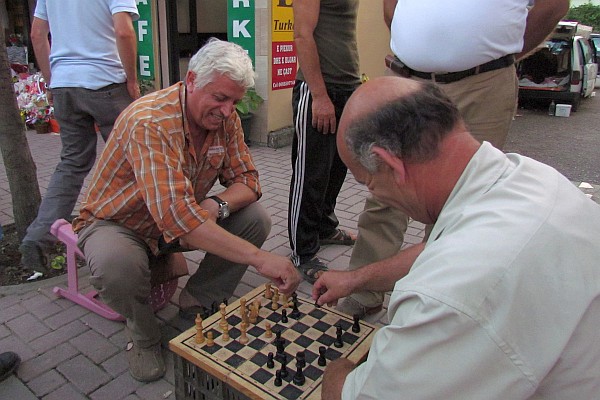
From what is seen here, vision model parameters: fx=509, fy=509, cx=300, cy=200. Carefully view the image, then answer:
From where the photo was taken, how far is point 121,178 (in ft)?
7.78

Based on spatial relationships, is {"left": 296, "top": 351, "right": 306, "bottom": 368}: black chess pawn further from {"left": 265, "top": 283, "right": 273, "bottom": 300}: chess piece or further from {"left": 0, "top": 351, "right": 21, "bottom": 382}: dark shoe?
{"left": 0, "top": 351, "right": 21, "bottom": 382}: dark shoe

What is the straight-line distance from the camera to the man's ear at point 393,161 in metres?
1.27

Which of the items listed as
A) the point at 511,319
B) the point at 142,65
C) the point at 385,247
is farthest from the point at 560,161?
the point at 511,319

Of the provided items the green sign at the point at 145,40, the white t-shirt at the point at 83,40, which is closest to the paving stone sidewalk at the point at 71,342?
the white t-shirt at the point at 83,40

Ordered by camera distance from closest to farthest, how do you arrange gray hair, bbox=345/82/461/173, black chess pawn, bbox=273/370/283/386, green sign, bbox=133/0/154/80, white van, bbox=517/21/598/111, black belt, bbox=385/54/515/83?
gray hair, bbox=345/82/461/173, black chess pawn, bbox=273/370/283/386, black belt, bbox=385/54/515/83, green sign, bbox=133/0/154/80, white van, bbox=517/21/598/111

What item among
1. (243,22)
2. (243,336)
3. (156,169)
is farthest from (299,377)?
(243,22)

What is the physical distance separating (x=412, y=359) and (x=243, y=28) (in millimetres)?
6154

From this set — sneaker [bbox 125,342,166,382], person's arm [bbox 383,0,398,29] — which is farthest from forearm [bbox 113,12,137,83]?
sneaker [bbox 125,342,166,382]

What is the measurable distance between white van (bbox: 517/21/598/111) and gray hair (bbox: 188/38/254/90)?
443 inches

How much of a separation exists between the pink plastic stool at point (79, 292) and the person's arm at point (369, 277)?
1.16 meters

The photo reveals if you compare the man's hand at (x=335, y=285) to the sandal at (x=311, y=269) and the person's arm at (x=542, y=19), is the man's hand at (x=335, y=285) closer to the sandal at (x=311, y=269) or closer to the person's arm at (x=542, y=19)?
the sandal at (x=311, y=269)

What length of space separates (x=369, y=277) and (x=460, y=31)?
1228mm

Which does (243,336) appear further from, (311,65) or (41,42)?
(41,42)

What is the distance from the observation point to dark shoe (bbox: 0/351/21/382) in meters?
2.29
